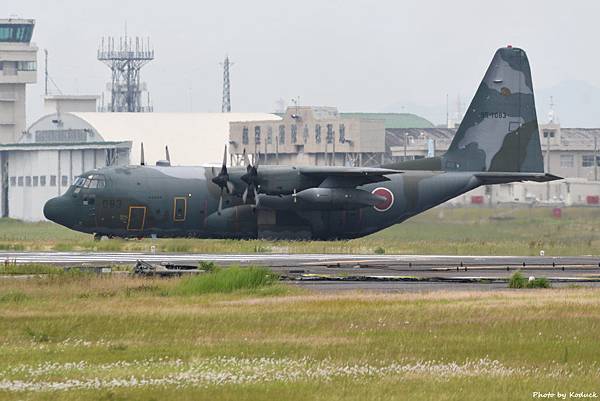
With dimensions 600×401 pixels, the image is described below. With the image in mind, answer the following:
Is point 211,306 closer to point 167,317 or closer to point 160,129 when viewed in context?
point 167,317

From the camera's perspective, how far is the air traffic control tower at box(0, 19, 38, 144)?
144 m

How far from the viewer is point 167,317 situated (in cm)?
2777

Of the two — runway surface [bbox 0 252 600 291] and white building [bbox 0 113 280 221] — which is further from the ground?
white building [bbox 0 113 280 221]

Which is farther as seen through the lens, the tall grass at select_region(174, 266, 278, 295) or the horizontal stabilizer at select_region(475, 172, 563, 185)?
the horizontal stabilizer at select_region(475, 172, 563, 185)

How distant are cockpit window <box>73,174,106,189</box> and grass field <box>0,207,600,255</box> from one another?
421cm

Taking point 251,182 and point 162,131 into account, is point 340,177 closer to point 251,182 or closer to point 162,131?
point 251,182

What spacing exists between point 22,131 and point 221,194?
98317 millimetres

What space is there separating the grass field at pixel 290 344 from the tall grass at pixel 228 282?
253mm

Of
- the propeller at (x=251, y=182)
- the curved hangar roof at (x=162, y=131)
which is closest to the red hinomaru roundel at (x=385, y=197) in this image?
the propeller at (x=251, y=182)

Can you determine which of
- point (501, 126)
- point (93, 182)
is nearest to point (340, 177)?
point (501, 126)

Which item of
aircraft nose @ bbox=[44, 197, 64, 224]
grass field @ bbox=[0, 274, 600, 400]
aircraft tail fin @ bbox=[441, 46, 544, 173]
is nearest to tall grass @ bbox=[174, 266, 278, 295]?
grass field @ bbox=[0, 274, 600, 400]

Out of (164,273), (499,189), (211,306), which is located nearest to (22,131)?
(499,189)

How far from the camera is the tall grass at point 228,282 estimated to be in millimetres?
33906

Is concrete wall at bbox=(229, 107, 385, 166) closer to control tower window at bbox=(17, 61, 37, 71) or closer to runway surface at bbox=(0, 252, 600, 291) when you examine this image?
control tower window at bbox=(17, 61, 37, 71)
